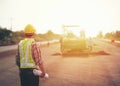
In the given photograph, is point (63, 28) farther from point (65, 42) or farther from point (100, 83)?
point (100, 83)

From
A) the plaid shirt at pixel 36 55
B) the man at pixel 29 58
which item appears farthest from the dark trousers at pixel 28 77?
the plaid shirt at pixel 36 55

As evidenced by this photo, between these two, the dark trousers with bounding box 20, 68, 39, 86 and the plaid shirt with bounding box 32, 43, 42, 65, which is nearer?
the plaid shirt with bounding box 32, 43, 42, 65

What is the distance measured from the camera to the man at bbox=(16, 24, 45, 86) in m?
5.81

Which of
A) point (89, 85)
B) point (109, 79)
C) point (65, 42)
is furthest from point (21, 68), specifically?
point (65, 42)

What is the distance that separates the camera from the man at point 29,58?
19.1 ft

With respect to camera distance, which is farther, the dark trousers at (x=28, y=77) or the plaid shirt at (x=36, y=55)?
the dark trousers at (x=28, y=77)

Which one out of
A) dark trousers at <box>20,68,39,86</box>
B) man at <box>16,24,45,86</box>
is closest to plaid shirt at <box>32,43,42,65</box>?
man at <box>16,24,45,86</box>

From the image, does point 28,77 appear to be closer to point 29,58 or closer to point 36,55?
point 29,58

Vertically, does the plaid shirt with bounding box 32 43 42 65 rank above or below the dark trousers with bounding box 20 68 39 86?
above

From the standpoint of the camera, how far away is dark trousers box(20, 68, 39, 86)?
587cm

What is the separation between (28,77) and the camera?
592 cm

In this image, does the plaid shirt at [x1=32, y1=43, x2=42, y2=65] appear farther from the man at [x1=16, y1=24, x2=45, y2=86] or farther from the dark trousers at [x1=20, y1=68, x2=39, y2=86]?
the dark trousers at [x1=20, y1=68, x2=39, y2=86]

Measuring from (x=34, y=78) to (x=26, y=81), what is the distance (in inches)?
7.6

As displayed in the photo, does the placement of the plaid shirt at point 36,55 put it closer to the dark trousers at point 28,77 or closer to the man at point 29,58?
the man at point 29,58
